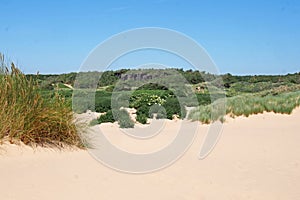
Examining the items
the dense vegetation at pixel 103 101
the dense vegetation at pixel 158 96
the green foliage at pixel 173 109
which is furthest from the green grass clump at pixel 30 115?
the green foliage at pixel 173 109

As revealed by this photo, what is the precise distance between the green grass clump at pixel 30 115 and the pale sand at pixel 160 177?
10.6 inches

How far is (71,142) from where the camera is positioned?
688 centimetres

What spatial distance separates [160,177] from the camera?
586cm

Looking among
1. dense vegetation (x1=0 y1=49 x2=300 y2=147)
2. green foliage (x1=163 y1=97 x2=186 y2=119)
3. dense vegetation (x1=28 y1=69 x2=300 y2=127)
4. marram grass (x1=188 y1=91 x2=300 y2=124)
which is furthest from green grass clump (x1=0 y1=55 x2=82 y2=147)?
green foliage (x1=163 y1=97 x2=186 y2=119)

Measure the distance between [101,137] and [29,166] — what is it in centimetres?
312

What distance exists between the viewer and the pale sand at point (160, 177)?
4.95 m

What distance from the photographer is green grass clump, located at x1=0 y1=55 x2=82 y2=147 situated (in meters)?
6.21

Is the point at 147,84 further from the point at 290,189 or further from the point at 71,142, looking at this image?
the point at 290,189

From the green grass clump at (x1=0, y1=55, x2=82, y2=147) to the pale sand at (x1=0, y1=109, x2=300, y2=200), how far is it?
27cm

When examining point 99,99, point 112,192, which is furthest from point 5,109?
point 99,99

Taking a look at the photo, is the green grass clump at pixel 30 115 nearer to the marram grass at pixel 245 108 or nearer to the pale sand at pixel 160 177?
the pale sand at pixel 160 177

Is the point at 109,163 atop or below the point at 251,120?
below

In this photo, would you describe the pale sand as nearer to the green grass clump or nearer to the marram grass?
the green grass clump

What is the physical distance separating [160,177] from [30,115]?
2.35 meters
